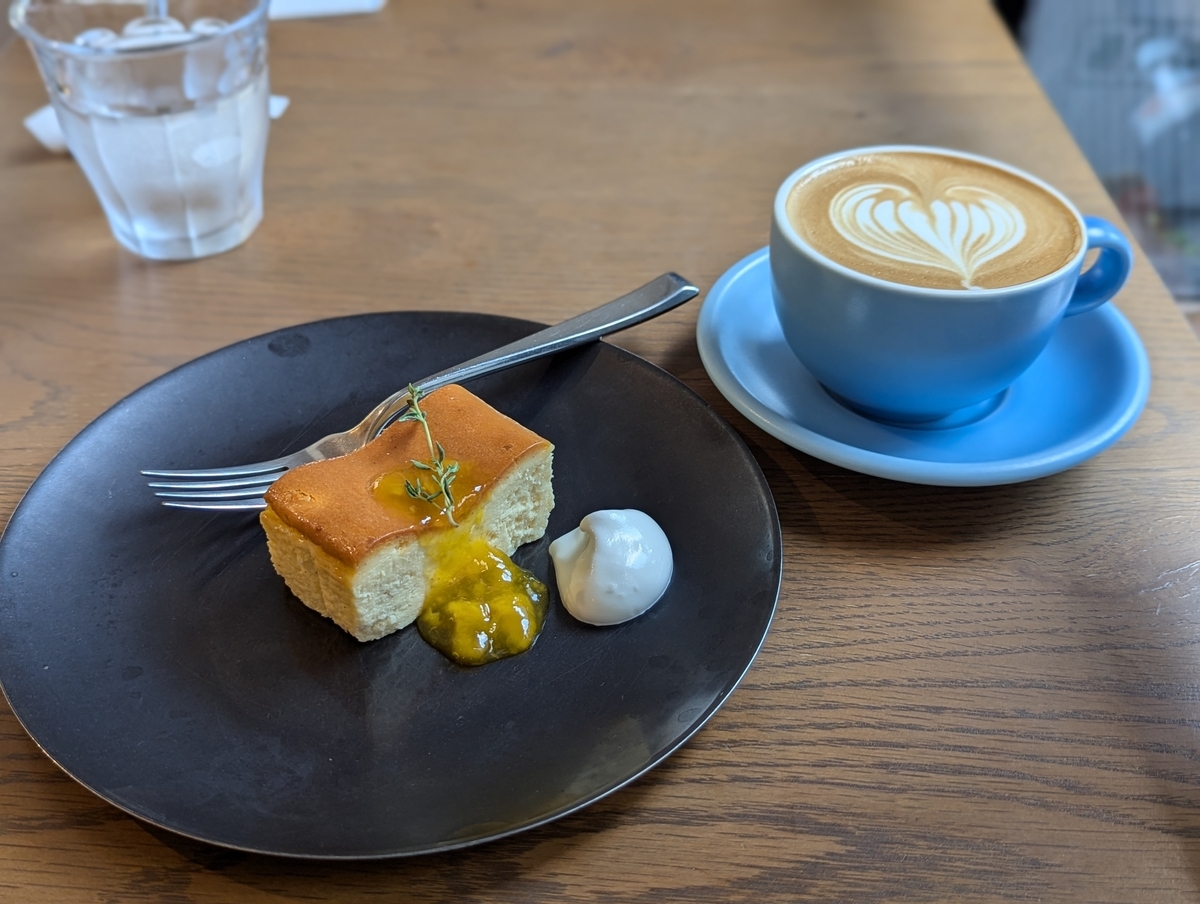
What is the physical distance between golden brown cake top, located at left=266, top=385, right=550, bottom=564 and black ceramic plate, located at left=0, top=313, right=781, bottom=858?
9 centimetres

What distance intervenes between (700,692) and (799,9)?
5.62 ft

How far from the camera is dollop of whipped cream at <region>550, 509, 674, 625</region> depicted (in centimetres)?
86

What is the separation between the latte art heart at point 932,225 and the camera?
41.3 inches

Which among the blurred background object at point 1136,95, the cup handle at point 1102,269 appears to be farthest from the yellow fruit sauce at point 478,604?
the blurred background object at point 1136,95

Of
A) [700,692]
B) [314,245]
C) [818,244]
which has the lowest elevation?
[314,245]

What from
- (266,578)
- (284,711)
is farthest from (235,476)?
(284,711)

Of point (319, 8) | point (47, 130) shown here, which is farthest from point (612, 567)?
point (319, 8)

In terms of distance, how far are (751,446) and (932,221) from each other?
31 cm

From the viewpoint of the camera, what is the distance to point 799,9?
2.07 m

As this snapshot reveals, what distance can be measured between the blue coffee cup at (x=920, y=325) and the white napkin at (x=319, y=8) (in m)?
1.26

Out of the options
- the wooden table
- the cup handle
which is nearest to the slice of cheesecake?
the wooden table

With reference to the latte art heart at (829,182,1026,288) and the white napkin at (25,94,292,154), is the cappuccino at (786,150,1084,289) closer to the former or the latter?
the latte art heart at (829,182,1026,288)

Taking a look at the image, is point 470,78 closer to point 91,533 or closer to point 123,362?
point 123,362

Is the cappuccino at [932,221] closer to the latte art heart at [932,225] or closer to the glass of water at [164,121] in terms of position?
the latte art heart at [932,225]
